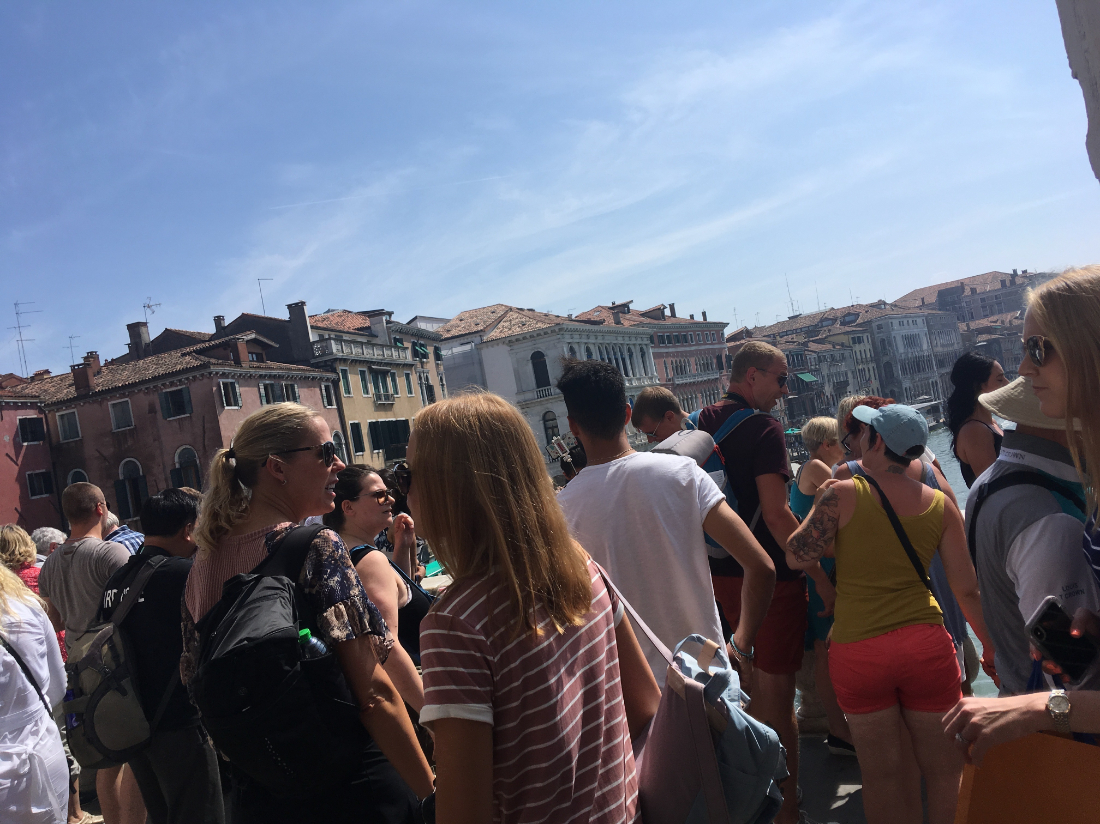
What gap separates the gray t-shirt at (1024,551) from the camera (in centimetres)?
157

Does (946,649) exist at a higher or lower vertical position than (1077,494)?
lower

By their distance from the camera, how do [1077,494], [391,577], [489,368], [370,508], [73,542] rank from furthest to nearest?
[489,368] → [73,542] → [370,508] → [391,577] → [1077,494]

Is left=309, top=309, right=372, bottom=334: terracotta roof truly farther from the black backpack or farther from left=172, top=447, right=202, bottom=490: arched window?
the black backpack

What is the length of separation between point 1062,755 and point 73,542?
4.33m

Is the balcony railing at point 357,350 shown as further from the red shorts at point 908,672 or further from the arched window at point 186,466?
the red shorts at point 908,672

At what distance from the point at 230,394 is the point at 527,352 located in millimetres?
20652

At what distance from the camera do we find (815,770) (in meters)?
3.67

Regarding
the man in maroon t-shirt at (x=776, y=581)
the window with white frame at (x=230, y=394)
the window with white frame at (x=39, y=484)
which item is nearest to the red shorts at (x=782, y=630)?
the man in maroon t-shirt at (x=776, y=581)

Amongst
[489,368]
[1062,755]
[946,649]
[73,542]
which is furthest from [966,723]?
[489,368]

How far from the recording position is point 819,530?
2766 mm

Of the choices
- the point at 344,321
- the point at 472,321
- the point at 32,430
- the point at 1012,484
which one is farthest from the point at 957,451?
the point at 472,321

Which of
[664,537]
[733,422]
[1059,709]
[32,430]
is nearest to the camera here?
[1059,709]

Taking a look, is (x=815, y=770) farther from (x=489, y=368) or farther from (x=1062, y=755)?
(x=489, y=368)

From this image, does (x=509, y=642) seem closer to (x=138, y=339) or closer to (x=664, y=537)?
(x=664, y=537)
